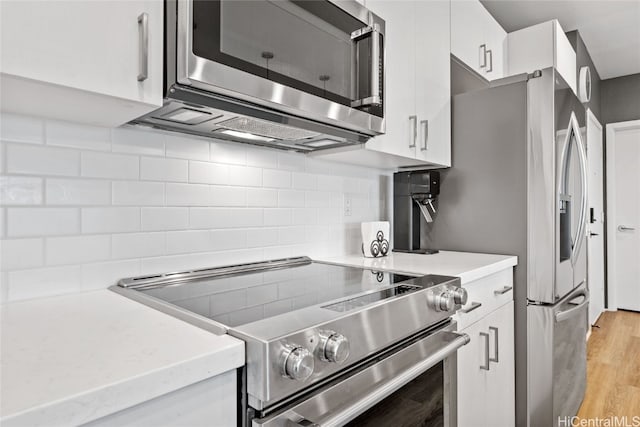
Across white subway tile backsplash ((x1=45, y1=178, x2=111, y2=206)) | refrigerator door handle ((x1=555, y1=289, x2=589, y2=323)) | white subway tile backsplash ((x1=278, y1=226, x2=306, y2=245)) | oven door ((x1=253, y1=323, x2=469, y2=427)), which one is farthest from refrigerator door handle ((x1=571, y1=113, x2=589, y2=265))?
white subway tile backsplash ((x1=45, y1=178, x2=111, y2=206))

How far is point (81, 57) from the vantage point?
769 millimetres

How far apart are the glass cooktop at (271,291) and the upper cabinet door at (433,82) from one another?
2.51 feet

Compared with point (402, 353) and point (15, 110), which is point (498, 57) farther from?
point (15, 110)

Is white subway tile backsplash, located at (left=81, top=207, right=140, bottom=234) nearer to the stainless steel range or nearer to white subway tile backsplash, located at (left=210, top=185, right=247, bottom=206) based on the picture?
the stainless steel range

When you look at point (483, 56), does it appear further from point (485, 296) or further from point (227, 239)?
point (227, 239)

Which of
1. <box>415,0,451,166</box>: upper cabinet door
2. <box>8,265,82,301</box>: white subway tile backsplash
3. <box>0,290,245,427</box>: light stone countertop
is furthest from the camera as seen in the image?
<box>415,0,451,166</box>: upper cabinet door

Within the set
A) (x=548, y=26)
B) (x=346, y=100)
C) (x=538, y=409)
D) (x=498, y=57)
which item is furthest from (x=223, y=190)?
(x=548, y=26)

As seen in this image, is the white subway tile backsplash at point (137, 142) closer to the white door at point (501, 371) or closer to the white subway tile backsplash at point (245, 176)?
the white subway tile backsplash at point (245, 176)

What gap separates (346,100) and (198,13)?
549 millimetres

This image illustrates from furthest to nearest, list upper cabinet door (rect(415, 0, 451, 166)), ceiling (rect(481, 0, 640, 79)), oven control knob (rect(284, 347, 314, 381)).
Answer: ceiling (rect(481, 0, 640, 79)), upper cabinet door (rect(415, 0, 451, 166)), oven control knob (rect(284, 347, 314, 381))

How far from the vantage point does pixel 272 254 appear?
1.57 metres

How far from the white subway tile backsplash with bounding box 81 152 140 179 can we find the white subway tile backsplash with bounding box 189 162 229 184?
184mm

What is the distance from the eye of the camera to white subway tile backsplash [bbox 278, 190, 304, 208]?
63.2 inches

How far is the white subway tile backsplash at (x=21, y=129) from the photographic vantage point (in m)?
0.95
